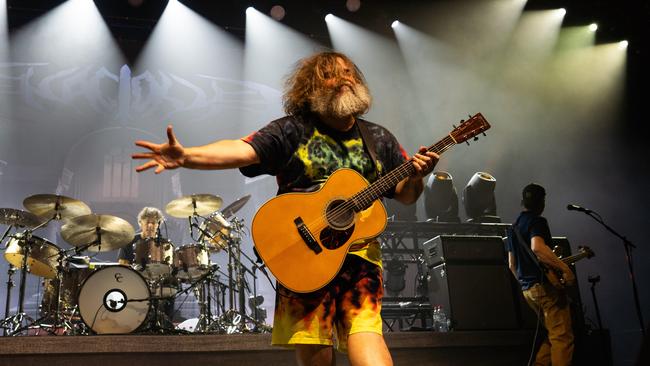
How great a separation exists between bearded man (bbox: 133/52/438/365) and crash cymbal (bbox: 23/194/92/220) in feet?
14.7

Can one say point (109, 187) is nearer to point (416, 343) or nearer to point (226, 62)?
point (226, 62)

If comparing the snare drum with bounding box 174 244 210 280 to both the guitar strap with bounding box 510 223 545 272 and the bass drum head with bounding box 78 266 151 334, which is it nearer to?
the bass drum head with bounding box 78 266 151 334

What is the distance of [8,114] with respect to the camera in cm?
874

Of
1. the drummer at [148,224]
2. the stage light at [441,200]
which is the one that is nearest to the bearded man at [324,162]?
the drummer at [148,224]

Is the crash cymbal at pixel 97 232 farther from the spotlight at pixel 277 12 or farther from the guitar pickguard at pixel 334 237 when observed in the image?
the spotlight at pixel 277 12

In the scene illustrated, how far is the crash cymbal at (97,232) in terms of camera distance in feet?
21.6

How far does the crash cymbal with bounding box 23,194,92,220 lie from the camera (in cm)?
652

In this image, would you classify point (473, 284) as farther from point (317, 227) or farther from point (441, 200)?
point (317, 227)

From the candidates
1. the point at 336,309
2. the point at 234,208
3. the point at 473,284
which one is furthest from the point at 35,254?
the point at 336,309

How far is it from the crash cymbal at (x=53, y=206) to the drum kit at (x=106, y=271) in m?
0.01

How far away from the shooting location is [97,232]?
6742 mm

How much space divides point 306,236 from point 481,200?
683 centimetres

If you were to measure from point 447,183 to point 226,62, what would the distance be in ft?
15.1

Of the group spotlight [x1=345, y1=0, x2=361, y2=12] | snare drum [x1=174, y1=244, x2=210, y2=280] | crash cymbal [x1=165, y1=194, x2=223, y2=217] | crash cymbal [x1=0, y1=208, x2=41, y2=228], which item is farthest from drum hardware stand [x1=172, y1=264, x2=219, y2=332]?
spotlight [x1=345, y1=0, x2=361, y2=12]
